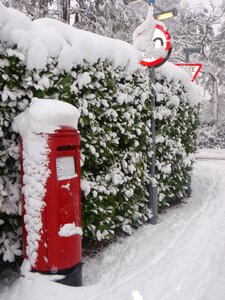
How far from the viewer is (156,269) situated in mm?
3412

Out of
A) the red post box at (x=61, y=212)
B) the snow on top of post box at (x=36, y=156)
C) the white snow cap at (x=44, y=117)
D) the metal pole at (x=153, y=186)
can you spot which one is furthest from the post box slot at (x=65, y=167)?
the metal pole at (x=153, y=186)

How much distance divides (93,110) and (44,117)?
910 mm

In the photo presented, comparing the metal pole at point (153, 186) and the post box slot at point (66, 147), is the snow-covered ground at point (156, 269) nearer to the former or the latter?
the metal pole at point (153, 186)

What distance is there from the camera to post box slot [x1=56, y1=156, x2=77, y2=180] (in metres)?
2.85

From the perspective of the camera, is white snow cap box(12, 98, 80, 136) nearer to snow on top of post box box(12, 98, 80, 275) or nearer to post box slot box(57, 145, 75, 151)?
snow on top of post box box(12, 98, 80, 275)

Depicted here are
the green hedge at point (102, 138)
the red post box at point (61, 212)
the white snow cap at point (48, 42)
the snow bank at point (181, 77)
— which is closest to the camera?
the red post box at point (61, 212)

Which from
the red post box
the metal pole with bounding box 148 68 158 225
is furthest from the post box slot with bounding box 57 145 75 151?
the metal pole with bounding box 148 68 158 225

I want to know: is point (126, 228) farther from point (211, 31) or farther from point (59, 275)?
point (211, 31)

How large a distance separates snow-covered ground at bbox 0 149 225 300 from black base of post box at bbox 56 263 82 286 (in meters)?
0.07

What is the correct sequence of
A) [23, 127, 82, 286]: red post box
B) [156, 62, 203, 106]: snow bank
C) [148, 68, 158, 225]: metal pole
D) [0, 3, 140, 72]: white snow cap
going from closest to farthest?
[23, 127, 82, 286]: red post box
[0, 3, 140, 72]: white snow cap
[148, 68, 158, 225]: metal pole
[156, 62, 203, 106]: snow bank

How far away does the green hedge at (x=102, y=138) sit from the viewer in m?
3.00

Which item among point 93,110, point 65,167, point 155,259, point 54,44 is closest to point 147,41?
point 93,110

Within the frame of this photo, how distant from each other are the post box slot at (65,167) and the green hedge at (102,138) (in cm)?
43

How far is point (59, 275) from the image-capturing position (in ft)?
9.43
